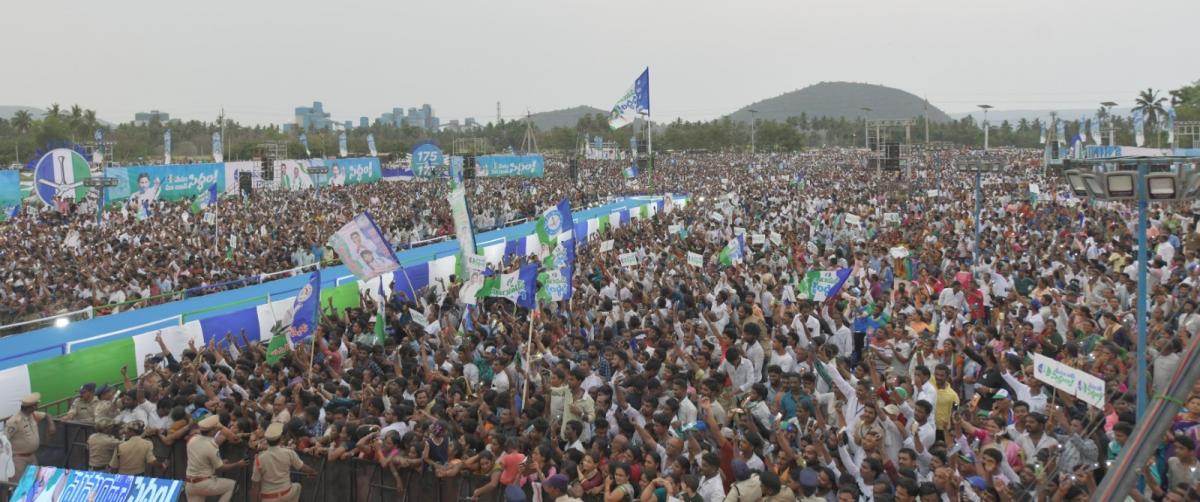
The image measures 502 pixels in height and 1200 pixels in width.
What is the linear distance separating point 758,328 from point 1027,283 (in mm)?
6401

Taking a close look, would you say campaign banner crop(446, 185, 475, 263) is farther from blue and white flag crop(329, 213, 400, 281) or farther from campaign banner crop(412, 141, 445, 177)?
campaign banner crop(412, 141, 445, 177)

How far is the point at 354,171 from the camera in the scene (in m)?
53.0

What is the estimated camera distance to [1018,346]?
9.47 metres

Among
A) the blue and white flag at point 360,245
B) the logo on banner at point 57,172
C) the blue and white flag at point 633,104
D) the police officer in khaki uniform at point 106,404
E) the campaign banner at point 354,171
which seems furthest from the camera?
the campaign banner at point 354,171

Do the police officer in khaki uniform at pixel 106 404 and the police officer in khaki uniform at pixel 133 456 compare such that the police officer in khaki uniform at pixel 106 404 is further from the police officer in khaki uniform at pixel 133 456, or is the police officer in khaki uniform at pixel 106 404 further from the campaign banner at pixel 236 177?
the campaign banner at pixel 236 177

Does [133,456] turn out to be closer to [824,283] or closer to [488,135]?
[824,283]

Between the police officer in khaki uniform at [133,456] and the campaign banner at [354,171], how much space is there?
4232cm

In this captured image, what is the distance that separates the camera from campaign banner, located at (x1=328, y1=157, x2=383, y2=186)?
5066cm

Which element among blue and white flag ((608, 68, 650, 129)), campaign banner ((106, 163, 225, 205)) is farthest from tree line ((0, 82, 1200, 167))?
blue and white flag ((608, 68, 650, 129))

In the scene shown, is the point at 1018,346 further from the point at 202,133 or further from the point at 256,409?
the point at 202,133

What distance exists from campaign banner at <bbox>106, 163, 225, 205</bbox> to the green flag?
26540 millimetres

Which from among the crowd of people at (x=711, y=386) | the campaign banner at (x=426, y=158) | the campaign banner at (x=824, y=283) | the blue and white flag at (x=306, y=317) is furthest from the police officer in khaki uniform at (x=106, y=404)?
the campaign banner at (x=426, y=158)

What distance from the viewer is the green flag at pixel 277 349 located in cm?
1132

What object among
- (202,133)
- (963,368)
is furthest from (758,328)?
(202,133)
